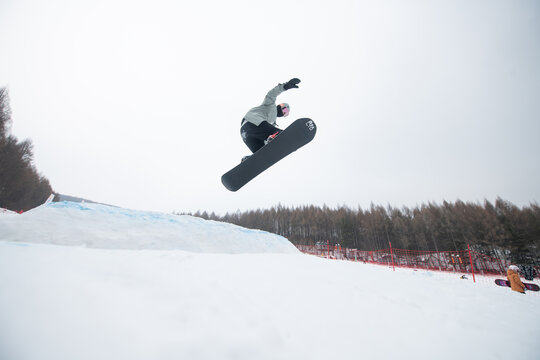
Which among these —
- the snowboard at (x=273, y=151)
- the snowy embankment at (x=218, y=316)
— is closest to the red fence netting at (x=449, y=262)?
the snowboard at (x=273, y=151)

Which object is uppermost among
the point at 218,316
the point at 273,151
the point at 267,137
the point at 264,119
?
the point at 264,119

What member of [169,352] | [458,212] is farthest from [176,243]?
[458,212]

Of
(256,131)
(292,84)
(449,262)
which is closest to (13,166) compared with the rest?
(256,131)

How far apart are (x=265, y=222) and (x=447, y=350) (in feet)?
A: 137

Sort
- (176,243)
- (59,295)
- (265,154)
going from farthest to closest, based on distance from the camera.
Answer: (176,243)
(265,154)
(59,295)

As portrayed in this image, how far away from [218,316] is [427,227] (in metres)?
34.5

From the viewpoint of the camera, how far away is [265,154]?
3311 mm

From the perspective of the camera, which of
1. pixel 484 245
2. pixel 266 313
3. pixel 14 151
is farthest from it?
pixel 484 245

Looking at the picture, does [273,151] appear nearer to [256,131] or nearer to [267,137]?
[267,137]

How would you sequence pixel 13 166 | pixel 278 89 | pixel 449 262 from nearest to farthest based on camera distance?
pixel 278 89 → pixel 449 262 → pixel 13 166

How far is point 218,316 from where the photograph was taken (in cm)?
119

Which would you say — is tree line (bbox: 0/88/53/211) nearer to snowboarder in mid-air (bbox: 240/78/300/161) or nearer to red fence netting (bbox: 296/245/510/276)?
snowboarder in mid-air (bbox: 240/78/300/161)

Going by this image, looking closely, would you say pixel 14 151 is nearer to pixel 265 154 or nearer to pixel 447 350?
pixel 265 154

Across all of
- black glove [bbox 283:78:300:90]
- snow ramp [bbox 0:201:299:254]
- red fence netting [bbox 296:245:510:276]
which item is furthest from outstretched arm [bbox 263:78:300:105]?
A: red fence netting [bbox 296:245:510:276]
